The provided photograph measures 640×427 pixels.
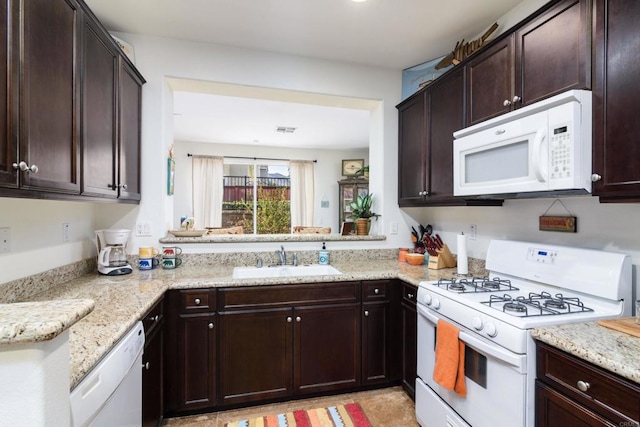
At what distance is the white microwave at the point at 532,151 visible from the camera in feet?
4.22

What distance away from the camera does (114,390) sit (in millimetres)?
1067

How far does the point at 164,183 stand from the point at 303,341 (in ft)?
5.08

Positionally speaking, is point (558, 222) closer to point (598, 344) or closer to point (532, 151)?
point (532, 151)

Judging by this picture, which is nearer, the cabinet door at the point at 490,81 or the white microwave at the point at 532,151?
the white microwave at the point at 532,151

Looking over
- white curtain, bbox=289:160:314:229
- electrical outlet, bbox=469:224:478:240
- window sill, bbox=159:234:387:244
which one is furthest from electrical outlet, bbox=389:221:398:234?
white curtain, bbox=289:160:314:229

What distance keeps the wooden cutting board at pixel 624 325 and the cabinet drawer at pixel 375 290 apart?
3.85 ft

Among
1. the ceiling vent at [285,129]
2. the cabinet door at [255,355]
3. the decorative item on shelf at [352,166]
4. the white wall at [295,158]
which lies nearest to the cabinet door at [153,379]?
the cabinet door at [255,355]

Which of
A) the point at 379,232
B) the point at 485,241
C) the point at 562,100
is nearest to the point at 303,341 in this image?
the point at 379,232

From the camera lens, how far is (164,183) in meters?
2.40

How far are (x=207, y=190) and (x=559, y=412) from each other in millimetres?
5887

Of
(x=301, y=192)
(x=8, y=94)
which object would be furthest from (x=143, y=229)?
(x=301, y=192)

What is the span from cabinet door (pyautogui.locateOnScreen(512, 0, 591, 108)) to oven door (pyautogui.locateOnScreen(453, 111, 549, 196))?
0.49ft

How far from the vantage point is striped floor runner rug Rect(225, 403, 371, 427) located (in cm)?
190

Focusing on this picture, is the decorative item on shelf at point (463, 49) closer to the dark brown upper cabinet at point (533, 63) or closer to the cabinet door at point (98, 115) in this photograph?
the dark brown upper cabinet at point (533, 63)
